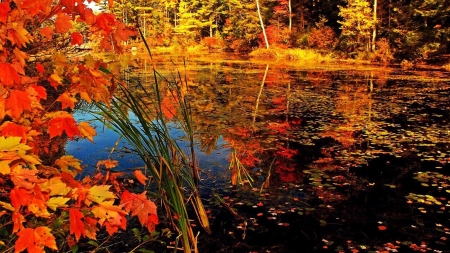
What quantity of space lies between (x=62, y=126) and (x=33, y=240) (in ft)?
2.25

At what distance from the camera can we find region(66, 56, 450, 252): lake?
4141 millimetres

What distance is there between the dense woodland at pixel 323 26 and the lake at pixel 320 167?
6.30 meters

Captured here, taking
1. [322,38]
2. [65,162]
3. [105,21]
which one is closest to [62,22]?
[105,21]

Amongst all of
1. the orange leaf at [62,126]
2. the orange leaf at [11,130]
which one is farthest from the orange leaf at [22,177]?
the orange leaf at [62,126]

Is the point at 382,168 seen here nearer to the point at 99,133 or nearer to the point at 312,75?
the point at 99,133

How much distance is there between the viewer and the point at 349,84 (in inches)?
648

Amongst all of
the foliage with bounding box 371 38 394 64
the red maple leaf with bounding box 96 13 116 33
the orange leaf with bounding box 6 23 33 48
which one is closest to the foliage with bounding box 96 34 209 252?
the red maple leaf with bounding box 96 13 116 33

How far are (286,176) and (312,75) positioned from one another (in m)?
15.0

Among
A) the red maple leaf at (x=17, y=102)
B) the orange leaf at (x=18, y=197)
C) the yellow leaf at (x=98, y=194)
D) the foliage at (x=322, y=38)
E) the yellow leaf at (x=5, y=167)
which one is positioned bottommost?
the yellow leaf at (x=98, y=194)

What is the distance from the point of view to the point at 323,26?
1228 inches

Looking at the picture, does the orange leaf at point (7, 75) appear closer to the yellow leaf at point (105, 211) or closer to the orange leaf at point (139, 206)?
the yellow leaf at point (105, 211)

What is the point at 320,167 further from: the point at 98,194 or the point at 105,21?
the point at 98,194

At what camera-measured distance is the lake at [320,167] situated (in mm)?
4141

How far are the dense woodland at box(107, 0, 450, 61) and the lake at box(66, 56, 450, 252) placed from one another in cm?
630
